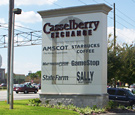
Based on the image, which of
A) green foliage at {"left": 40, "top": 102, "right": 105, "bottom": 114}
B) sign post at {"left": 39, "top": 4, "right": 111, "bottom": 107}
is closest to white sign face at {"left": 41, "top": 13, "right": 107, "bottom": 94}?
sign post at {"left": 39, "top": 4, "right": 111, "bottom": 107}

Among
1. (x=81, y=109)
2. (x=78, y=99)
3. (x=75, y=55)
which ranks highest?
(x=75, y=55)

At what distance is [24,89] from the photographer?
44031mm

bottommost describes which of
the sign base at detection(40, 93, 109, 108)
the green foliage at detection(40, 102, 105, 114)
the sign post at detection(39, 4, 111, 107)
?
the green foliage at detection(40, 102, 105, 114)

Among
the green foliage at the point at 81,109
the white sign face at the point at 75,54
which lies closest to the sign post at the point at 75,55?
the white sign face at the point at 75,54

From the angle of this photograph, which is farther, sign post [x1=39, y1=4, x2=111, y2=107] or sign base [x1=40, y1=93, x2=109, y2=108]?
sign post [x1=39, y1=4, x2=111, y2=107]

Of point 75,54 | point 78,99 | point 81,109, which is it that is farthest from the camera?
point 75,54

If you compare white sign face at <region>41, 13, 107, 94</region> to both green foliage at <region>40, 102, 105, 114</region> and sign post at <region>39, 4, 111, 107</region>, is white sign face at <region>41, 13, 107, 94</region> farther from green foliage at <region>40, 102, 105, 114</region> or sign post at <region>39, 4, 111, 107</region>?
green foliage at <region>40, 102, 105, 114</region>

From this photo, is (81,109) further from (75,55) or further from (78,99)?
(75,55)

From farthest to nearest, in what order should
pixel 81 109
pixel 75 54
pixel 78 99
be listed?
1. pixel 75 54
2. pixel 78 99
3. pixel 81 109

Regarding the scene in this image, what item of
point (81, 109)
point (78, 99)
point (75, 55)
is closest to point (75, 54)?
point (75, 55)

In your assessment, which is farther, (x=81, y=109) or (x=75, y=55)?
(x=75, y=55)

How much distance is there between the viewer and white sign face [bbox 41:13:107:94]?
52.9ft

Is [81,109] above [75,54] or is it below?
below

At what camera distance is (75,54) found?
16.7 m
